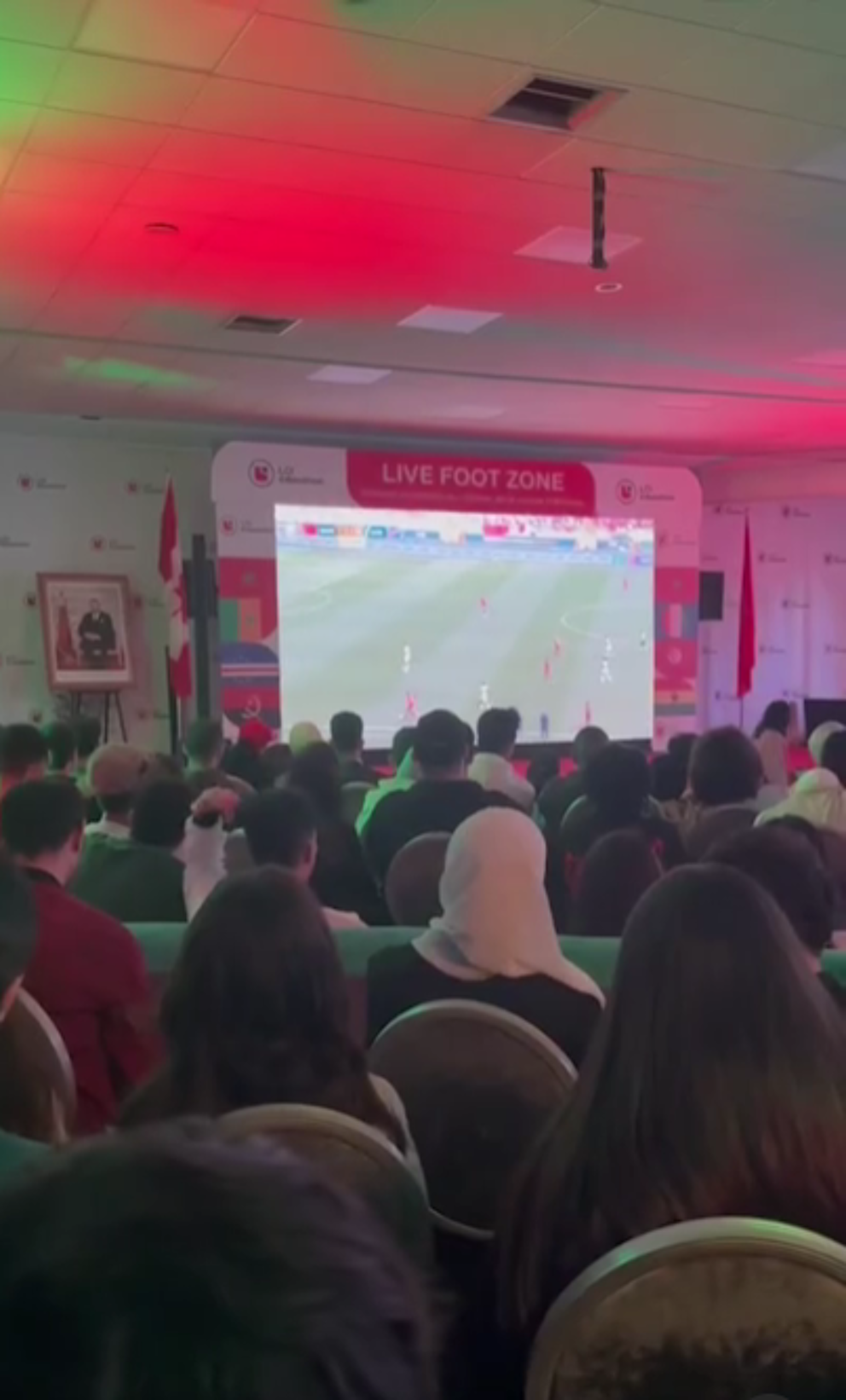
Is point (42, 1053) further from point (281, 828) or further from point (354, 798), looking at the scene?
point (354, 798)

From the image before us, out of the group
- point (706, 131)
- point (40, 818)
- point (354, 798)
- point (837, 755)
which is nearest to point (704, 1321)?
point (40, 818)

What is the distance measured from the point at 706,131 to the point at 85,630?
6841mm

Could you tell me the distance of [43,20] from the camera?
341cm

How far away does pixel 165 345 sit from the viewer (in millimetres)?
7184

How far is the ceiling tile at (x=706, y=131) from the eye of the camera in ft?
13.2

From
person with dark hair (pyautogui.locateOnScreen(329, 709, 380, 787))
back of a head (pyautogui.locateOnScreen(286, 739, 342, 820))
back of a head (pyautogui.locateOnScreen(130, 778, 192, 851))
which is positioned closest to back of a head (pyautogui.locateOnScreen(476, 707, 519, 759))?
person with dark hair (pyautogui.locateOnScreen(329, 709, 380, 787))

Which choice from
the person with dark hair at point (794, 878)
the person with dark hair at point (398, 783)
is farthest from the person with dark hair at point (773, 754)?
the person with dark hair at point (794, 878)

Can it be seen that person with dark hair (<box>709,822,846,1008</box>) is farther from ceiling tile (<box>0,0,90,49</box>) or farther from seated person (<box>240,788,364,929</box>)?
ceiling tile (<box>0,0,90,49</box>)

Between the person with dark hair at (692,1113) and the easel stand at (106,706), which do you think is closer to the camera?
the person with dark hair at (692,1113)

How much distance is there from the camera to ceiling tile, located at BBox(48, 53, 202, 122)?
3682mm

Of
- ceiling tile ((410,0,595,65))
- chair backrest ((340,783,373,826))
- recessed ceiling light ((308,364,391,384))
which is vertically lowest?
chair backrest ((340,783,373,826))

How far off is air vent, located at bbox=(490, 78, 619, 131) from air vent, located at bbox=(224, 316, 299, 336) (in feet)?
8.91

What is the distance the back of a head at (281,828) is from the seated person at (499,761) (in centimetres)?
157

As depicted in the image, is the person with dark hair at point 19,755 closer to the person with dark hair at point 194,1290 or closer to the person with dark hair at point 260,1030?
the person with dark hair at point 260,1030
